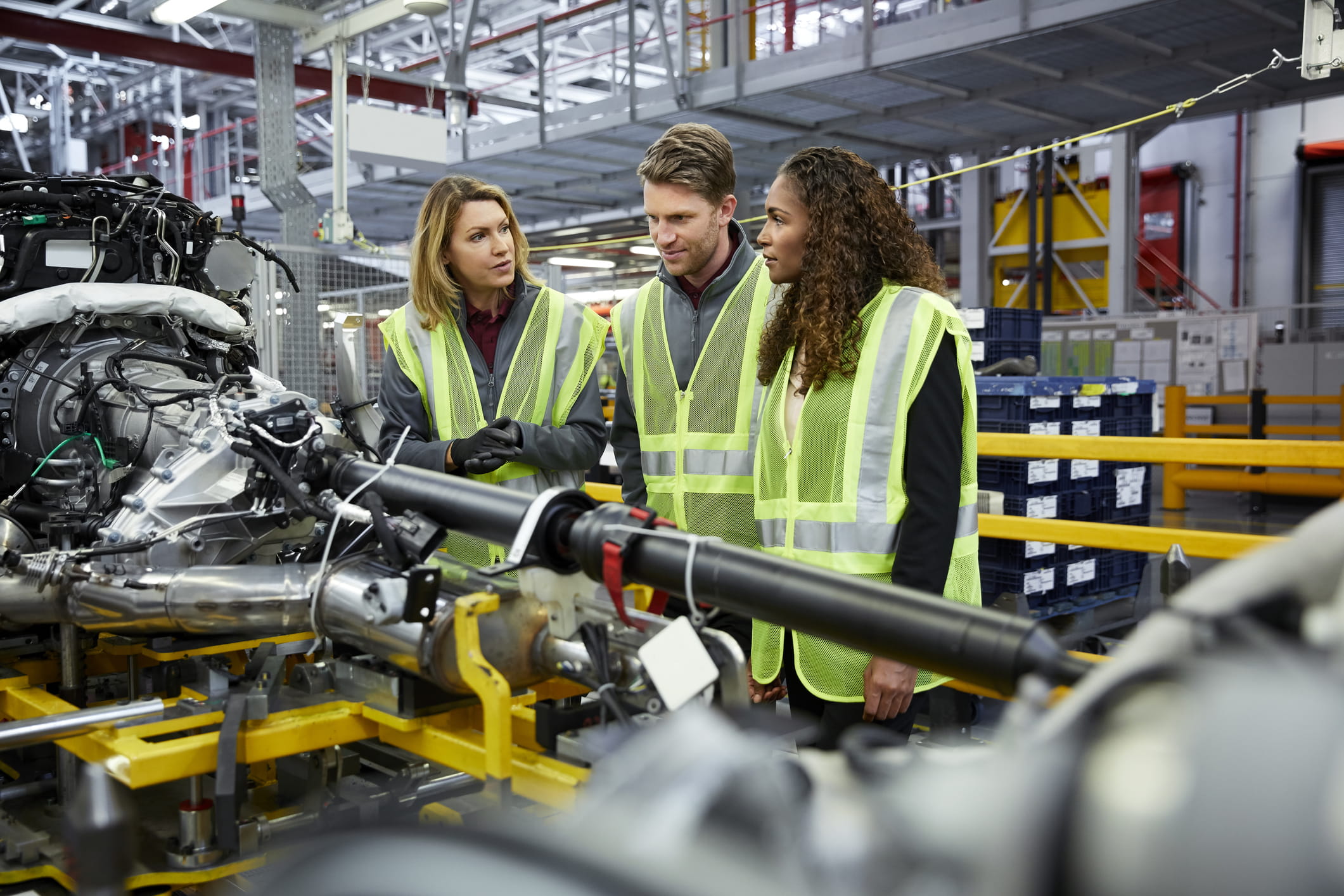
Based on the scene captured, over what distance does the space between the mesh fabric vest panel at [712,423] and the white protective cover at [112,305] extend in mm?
1617

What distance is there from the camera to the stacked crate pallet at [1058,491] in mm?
5082

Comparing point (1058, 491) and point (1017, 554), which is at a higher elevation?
point (1058, 491)

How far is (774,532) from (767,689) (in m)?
Answer: 0.38

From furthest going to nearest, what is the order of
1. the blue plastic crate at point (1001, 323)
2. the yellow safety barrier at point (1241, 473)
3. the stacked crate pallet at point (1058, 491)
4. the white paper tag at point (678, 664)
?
the yellow safety barrier at point (1241, 473)
the blue plastic crate at point (1001, 323)
the stacked crate pallet at point (1058, 491)
the white paper tag at point (678, 664)

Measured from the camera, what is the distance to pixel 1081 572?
17.5 feet

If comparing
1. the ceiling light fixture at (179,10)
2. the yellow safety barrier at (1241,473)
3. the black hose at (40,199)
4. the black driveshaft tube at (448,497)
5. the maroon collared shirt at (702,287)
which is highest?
the ceiling light fixture at (179,10)

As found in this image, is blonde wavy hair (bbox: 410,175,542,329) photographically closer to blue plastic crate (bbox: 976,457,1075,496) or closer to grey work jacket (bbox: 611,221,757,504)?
grey work jacket (bbox: 611,221,757,504)

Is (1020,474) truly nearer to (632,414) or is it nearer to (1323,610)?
(632,414)

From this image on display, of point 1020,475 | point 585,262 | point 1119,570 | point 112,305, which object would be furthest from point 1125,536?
point 585,262

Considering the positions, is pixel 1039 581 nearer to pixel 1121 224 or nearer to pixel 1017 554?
pixel 1017 554

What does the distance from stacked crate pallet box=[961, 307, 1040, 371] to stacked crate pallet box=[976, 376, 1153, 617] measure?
46cm

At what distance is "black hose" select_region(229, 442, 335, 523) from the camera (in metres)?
2.36

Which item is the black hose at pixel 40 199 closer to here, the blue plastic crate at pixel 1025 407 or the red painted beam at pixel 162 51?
the blue plastic crate at pixel 1025 407

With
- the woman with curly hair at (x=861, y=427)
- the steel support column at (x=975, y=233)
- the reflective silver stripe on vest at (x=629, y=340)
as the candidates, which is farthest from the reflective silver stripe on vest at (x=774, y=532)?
the steel support column at (x=975, y=233)
